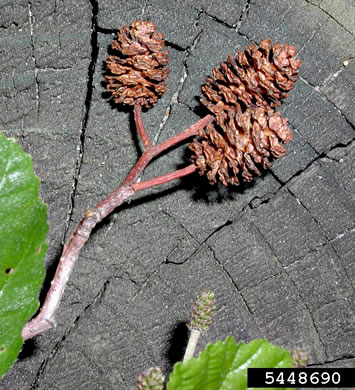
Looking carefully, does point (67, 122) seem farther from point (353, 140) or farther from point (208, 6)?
point (353, 140)

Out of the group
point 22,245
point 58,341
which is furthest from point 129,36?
point 58,341

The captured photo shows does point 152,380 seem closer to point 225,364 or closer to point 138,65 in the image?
point 225,364

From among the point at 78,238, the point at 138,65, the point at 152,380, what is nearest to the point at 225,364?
the point at 152,380

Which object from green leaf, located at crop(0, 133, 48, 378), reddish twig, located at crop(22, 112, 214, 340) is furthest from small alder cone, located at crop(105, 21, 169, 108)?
green leaf, located at crop(0, 133, 48, 378)

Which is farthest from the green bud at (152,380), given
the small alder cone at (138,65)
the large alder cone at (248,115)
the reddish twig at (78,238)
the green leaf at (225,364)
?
the small alder cone at (138,65)

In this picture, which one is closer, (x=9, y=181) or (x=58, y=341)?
(x=9, y=181)

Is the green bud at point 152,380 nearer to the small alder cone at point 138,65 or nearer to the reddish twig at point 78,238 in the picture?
the reddish twig at point 78,238
